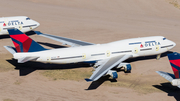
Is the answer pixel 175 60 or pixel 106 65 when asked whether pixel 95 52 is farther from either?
pixel 175 60

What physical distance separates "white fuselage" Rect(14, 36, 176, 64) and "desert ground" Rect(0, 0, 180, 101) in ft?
9.23

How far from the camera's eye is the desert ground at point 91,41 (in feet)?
121

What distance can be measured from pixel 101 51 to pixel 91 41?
1752 cm

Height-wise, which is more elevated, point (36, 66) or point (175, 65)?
point (175, 65)

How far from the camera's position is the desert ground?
36844mm

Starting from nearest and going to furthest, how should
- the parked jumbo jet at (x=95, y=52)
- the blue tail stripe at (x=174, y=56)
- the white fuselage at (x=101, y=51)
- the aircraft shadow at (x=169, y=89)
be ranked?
1. the blue tail stripe at (x=174, y=56)
2. the aircraft shadow at (x=169, y=89)
3. the parked jumbo jet at (x=95, y=52)
4. the white fuselage at (x=101, y=51)

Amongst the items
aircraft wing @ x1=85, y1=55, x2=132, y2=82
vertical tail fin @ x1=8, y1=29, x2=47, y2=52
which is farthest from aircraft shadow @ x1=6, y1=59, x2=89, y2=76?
aircraft wing @ x1=85, y1=55, x2=132, y2=82

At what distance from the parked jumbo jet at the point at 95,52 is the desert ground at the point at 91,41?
254cm

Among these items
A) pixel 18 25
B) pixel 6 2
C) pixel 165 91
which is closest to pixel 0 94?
pixel 165 91

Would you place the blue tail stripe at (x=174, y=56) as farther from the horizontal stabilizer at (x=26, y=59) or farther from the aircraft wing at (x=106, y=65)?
the horizontal stabilizer at (x=26, y=59)

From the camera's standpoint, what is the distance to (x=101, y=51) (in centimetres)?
4416

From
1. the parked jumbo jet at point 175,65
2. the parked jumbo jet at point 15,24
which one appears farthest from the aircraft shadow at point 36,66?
the parked jumbo jet at point 175,65

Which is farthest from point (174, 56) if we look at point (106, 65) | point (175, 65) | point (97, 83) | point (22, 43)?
point (22, 43)

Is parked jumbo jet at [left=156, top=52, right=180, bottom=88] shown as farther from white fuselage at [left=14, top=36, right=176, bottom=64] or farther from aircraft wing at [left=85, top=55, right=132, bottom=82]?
white fuselage at [left=14, top=36, right=176, bottom=64]
